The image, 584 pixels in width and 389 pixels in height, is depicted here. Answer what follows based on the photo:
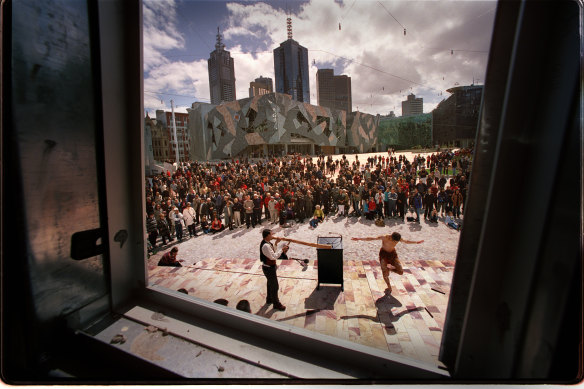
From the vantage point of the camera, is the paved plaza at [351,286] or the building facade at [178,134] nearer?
the paved plaza at [351,286]

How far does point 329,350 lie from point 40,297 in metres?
2.56

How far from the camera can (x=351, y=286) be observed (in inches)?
211

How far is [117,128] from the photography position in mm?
2594

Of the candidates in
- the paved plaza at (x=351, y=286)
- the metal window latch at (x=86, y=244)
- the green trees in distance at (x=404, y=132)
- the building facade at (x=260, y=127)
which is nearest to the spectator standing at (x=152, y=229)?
the paved plaza at (x=351, y=286)

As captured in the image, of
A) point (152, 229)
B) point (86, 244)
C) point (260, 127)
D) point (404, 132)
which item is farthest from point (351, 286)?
point (404, 132)

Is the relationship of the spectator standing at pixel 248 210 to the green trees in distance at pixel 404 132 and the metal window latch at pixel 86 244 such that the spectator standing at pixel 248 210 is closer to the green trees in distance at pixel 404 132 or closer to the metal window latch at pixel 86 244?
the metal window latch at pixel 86 244

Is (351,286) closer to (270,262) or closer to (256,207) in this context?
(270,262)

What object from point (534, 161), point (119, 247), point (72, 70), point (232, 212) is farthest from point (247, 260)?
point (534, 161)

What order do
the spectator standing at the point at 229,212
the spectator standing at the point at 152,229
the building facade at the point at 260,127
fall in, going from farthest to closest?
the building facade at the point at 260,127 → the spectator standing at the point at 229,212 → the spectator standing at the point at 152,229

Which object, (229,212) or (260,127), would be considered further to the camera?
(260,127)

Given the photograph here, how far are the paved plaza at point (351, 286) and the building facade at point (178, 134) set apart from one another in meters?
46.1

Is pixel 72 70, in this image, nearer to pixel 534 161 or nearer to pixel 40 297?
pixel 40 297

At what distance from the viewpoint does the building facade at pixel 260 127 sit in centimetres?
3784

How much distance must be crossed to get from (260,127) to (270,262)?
36.4 m
